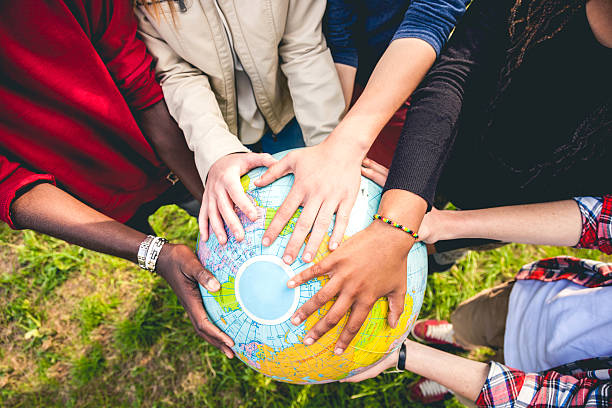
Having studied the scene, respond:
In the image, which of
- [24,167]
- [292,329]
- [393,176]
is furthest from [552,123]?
[24,167]

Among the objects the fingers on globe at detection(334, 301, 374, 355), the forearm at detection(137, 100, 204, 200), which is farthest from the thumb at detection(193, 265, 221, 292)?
the forearm at detection(137, 100, 204, 200)

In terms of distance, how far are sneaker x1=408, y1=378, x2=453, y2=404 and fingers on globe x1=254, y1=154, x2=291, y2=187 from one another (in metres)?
A: 2.07

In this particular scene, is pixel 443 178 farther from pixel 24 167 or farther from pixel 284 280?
pixel 24 167

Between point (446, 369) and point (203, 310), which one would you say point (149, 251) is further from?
point (446, 369)

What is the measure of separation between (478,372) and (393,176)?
44.1 inches

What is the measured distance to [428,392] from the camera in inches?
104

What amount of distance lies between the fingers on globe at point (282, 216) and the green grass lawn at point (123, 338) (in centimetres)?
188

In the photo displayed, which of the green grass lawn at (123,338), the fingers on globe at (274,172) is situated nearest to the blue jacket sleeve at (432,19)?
the fingers on globe at (274,172)

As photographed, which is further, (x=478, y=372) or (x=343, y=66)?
(x=343, y=66)

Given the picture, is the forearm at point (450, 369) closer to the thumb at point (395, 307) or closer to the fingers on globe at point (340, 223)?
the thumb at point (395, 307)

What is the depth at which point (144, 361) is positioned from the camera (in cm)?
298

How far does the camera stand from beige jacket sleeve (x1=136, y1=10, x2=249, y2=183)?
5.33 feet

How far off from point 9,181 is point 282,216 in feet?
3.64

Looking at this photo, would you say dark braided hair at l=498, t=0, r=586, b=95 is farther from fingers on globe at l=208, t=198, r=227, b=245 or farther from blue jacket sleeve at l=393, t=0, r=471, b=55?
fingers on globe at l=208, t=198, r=227, b=245
